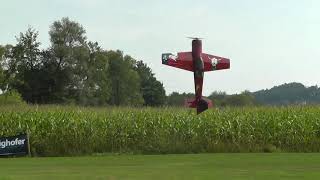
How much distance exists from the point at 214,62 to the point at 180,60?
2.68 ft

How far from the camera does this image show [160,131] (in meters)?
26.5

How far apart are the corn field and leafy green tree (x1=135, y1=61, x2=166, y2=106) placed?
85644 millimetres

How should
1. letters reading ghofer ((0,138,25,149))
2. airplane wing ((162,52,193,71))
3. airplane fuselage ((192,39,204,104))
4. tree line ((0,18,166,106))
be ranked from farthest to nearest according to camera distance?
tree line ((0,18,166,106))
letters reading ghofer ((0,138,25,149))
airplane wing ((162,52,193,71))
airplane fuselage ((192,39,204,104))

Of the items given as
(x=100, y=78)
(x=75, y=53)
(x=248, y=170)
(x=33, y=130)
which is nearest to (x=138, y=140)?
(x=33, y=130)

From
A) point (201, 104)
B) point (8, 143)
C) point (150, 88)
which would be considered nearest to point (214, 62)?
point (201, 104)

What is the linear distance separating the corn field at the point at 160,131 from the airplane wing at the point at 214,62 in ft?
37.4

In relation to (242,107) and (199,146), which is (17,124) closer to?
(199,146)

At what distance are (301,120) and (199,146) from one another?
17.5 feet

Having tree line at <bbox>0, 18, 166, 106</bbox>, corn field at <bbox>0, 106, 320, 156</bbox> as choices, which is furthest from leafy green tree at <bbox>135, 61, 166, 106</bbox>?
corn field at <bbox>0, 106, 320, 156</bbox>

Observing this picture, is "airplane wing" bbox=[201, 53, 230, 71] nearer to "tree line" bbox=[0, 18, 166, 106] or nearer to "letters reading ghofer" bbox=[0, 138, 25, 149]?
"letters reading ghofer" bbox=[0, 138, 25, 149]

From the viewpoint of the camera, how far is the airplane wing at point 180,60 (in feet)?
46.5

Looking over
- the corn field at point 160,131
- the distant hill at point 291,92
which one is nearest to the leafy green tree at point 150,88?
the distant hill at point 291,92

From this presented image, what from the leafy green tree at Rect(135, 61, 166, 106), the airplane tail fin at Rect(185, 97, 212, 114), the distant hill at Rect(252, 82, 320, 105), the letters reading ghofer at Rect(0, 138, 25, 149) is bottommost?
the letters reading ghofer at Rect(0, 138, 25, 149)

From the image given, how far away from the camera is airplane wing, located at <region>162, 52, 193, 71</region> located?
14.2 metres
